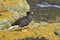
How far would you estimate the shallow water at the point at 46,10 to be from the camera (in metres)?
21.8

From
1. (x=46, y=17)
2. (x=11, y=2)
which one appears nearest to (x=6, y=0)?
(x=11, y=2)

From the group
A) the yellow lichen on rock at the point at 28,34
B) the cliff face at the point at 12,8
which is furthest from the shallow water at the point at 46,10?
the yellow lichen on rock at the point at 28,34

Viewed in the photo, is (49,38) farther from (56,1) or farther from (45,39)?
(56,1)

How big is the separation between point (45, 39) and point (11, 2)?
42.3 ft

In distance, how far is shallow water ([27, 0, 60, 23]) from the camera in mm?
21781

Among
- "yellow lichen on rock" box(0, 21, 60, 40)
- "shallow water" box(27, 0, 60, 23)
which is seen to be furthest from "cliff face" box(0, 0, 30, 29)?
"yellow lichen on rock" box(0, 21, 60, 40)

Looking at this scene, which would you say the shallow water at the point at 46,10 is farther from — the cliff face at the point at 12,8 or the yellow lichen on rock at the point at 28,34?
the yellow lichen on rock at the point at 28,34

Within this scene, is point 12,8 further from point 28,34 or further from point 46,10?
point 28,34

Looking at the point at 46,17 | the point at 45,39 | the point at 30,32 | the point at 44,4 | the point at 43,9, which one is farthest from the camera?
the point at 44,4

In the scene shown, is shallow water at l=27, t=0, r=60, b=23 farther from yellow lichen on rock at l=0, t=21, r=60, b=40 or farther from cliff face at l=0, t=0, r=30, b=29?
yellow lichen on rock at l=0, t=21, r=60, b=40

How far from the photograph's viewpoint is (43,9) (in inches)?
998

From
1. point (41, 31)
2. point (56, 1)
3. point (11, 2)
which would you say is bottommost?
point (56, 1)

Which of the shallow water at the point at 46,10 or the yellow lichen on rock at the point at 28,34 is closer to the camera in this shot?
the yellow lichen on rock at the point at 28,34

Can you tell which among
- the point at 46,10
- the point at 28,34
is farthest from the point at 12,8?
the point at 28,34
